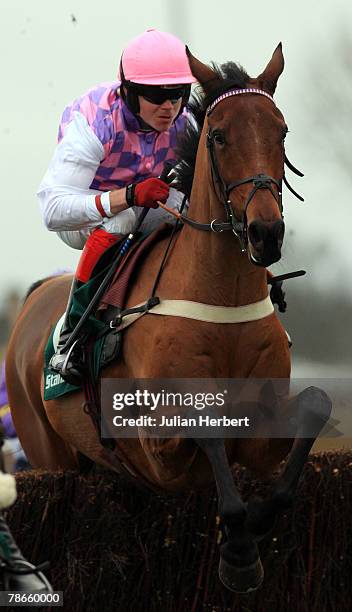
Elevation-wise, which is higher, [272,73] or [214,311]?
[272,73]

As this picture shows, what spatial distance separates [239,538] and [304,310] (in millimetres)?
9456

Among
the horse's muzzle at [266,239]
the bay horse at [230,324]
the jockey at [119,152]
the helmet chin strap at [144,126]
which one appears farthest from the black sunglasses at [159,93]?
the horse's muzzle at [266,239]

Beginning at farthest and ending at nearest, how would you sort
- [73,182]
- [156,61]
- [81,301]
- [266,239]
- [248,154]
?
[81,301]
[73,182]
[156,61]
[248,154]
[266,239]

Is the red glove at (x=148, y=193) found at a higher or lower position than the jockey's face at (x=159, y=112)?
lower

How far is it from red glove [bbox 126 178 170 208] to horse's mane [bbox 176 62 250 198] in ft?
0.37

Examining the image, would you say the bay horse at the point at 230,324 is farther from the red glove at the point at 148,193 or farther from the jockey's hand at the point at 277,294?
the jockey's hand at the point at 277,294

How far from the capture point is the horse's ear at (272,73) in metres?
5.99

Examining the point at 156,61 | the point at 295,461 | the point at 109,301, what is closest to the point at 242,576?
the point at 295,461

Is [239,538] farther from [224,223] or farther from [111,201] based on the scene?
[111,201]

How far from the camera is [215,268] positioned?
6.02 m

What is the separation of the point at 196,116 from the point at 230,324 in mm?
1052

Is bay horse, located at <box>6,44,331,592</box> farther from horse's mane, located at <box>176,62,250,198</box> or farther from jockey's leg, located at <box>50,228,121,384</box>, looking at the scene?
jockey's leg, located at <box>50,228,121,384</box>

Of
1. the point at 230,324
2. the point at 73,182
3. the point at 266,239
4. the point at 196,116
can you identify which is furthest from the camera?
the point at 73,182

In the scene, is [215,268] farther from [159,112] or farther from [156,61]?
[156,61]
